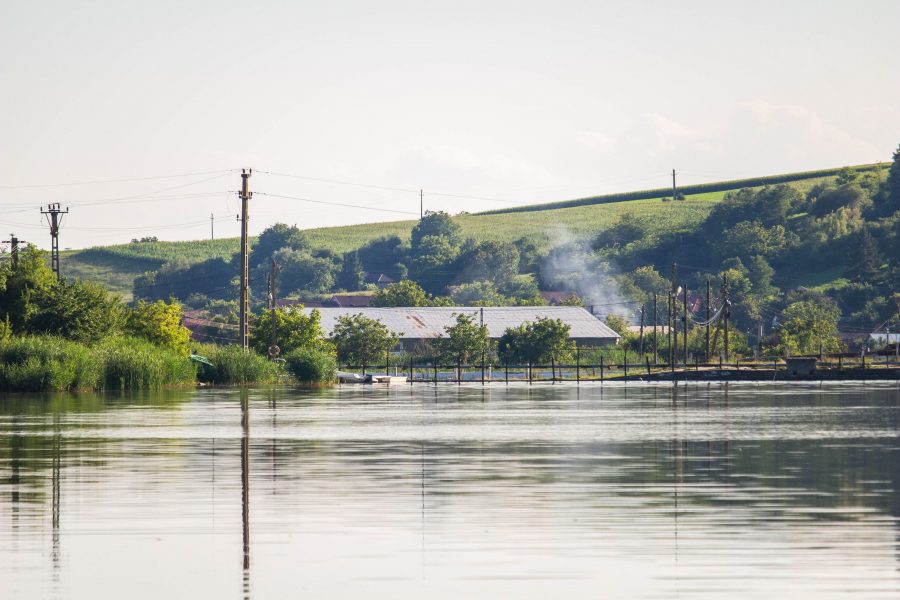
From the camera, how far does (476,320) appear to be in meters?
143

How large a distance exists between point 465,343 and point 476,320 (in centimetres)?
2433

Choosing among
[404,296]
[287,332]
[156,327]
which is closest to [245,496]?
[156,327]

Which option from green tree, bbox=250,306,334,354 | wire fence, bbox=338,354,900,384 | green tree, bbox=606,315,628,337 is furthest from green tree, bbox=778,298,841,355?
green tree, bbox=250,306,334,354

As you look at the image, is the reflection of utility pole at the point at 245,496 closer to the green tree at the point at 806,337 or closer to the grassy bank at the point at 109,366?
the grassy bank at the point at 109,366

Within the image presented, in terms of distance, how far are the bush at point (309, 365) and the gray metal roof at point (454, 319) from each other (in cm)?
4278

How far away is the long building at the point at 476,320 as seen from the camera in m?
140

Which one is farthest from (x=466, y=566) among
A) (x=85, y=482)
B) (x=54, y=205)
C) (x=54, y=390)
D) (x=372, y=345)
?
(x=372, y=345)

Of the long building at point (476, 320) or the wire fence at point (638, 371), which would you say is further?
the long building at point (476, 320)

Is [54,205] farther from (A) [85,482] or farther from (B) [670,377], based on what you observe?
(A) [85,482]

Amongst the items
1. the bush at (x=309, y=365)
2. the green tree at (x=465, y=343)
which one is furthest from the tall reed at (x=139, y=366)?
the green tree at (x=465, y=343)

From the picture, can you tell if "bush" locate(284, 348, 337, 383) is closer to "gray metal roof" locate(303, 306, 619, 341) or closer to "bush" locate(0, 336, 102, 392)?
"bush" locate(0, 336, 102, 392)

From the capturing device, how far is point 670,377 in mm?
105188

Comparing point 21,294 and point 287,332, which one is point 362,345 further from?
point 21,294

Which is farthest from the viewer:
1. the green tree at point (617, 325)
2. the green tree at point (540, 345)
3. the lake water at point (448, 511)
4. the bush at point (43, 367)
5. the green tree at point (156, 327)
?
the green tree at point (617, 325)
